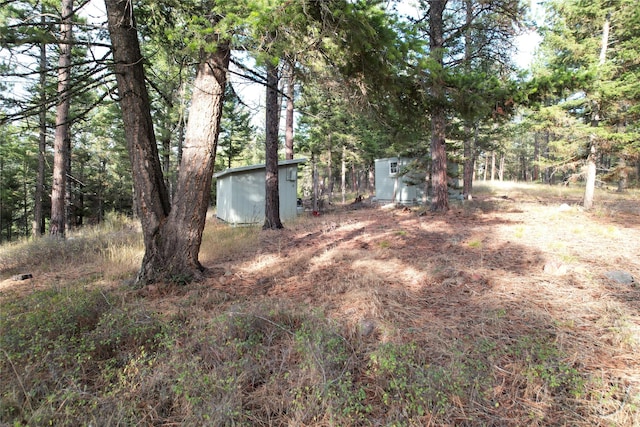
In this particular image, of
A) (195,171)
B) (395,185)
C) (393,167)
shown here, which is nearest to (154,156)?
(195,171)

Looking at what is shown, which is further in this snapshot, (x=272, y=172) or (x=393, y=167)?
(x=393, y=167)

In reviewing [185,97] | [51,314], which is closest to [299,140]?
[185,97]

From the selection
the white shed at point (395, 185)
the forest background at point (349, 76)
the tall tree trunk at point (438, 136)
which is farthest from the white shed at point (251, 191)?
the white shed at point (395, 185)

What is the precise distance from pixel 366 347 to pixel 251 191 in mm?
11429

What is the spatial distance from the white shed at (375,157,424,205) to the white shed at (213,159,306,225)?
7059 mm

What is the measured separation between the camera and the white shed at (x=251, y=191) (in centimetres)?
1280

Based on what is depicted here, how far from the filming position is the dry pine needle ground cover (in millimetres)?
1741

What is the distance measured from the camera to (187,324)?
2842 millimetres

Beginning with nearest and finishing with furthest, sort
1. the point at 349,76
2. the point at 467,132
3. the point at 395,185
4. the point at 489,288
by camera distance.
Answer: the point at 489,288 < the point at 349,76 < the point at 467,132 < the point at 395,185

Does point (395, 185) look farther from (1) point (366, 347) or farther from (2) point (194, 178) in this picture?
(1) point (366, 347)

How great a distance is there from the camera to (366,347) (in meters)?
2.34

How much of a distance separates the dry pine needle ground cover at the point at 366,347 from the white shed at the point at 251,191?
8.46 m

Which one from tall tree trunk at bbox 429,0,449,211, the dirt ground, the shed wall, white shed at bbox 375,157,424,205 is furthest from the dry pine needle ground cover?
white shed at bbox 375,157,424,205

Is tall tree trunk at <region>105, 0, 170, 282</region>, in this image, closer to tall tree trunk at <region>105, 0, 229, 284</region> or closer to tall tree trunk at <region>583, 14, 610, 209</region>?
tall tree trunk at <region>105, 0, 229, 284</region>
